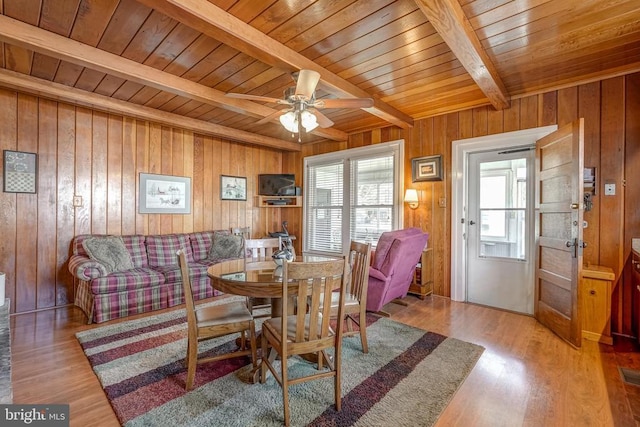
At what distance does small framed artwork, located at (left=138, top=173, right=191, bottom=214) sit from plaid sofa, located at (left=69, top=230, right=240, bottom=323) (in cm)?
42

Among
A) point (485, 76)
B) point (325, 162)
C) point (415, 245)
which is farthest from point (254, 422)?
Result: point (325, 162)

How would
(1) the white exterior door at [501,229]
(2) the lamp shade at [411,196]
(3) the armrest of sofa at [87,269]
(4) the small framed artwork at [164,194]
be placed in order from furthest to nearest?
(4) the small framed artwork at [164,194] → (2) the lamp shade at [411,196] → (1) the white exterior door at [501,229] → (3) the armrest of sofa at [87,269]

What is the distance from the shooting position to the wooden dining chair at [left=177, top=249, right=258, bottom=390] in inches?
76.3

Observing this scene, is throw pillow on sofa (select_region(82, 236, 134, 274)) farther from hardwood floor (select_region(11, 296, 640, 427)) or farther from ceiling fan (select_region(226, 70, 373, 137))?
ceiling fan (select_region(226, 70, 373, 137))

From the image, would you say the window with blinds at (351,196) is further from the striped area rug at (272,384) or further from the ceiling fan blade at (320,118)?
the striped area rug at (272,384)

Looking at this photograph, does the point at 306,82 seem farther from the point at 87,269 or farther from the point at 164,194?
the point at 164,194

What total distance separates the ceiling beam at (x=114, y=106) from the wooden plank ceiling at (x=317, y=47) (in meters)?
0.02

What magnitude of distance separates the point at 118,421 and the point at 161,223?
10.6 feet

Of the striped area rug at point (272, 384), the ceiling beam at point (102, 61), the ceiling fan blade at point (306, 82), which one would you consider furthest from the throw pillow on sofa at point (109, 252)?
the ceiling fan blade at point (306, 82)

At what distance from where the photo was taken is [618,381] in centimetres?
209

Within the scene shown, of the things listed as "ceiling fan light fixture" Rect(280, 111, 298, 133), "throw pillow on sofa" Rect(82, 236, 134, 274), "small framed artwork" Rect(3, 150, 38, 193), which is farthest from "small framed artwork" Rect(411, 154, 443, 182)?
"small framed artwork" Rect(3, 150, 38, 193)

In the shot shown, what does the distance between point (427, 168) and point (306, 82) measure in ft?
8.05

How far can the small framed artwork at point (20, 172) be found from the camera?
3338 millimetres

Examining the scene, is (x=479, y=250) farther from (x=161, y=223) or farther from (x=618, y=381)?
(x=161, y=223)
